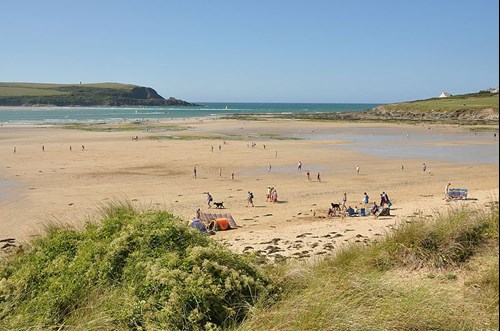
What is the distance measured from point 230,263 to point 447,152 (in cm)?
4305

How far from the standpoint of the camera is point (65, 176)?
31.0 meters

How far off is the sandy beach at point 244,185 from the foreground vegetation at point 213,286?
270cm

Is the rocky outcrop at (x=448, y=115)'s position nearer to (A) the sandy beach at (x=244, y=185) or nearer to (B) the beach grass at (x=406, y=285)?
(A) the sandy beach at (x=244, y=185)

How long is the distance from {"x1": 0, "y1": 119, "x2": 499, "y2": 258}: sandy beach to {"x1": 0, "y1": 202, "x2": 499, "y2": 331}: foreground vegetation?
106 inches

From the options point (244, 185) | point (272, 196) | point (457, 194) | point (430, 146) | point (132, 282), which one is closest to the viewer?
point (132, 282)

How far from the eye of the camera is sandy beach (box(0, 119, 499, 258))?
16.5m

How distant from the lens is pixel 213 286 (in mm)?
5344

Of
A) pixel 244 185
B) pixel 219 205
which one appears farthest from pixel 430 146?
pixel 219 205

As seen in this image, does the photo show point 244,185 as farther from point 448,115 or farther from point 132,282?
point 448,115

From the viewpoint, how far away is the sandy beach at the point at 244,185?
16.5 meters

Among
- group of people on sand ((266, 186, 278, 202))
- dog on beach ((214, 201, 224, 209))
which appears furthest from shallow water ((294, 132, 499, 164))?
dog on beach ((214, 201, 224, 209))

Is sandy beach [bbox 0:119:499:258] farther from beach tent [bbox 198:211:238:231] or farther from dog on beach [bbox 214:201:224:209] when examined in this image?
beach tent [bbox 198:211:238:231]

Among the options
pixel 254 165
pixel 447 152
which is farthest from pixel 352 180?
pixel 447 152

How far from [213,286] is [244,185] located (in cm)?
2289
